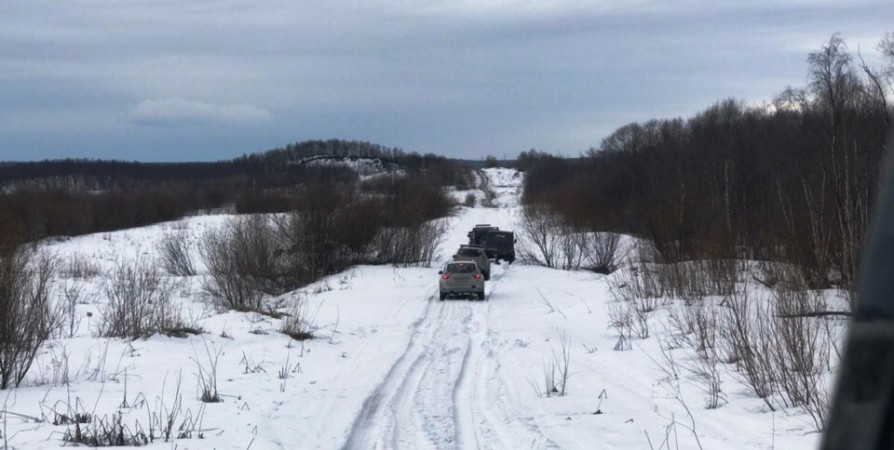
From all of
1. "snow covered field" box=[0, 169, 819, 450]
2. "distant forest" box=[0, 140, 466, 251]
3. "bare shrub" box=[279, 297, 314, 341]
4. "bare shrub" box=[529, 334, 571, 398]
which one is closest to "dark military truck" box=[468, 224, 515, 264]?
"distant forest" box=[0, 140, 466, 251]

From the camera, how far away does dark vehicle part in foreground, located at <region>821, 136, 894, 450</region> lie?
2.32m

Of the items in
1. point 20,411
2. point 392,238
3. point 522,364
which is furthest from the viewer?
point 392,238

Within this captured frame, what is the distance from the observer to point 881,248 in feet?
7.63

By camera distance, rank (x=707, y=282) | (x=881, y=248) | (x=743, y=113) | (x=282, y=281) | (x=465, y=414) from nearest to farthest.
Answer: (x=881, y=248) < (x=465, y=414) < (x=707, y=282) < (x=282, y=281) < (x=743, y=113)

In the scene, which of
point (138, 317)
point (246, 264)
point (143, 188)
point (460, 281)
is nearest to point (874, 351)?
point (138, 317)

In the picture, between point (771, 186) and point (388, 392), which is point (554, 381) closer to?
point (388, 392)

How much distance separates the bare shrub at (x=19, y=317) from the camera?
10750 millimetres

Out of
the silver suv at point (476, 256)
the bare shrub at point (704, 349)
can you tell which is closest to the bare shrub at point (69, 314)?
the bare shrub at point (704, 349)

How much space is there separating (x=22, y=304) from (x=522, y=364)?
8157 mm

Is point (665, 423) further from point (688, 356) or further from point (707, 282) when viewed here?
point (707, 282)

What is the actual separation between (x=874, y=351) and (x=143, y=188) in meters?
125

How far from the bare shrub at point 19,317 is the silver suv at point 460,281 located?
17.7 meters

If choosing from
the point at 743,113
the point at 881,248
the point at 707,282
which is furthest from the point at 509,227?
the point at 881,248

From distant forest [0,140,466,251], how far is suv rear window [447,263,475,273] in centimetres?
1346
